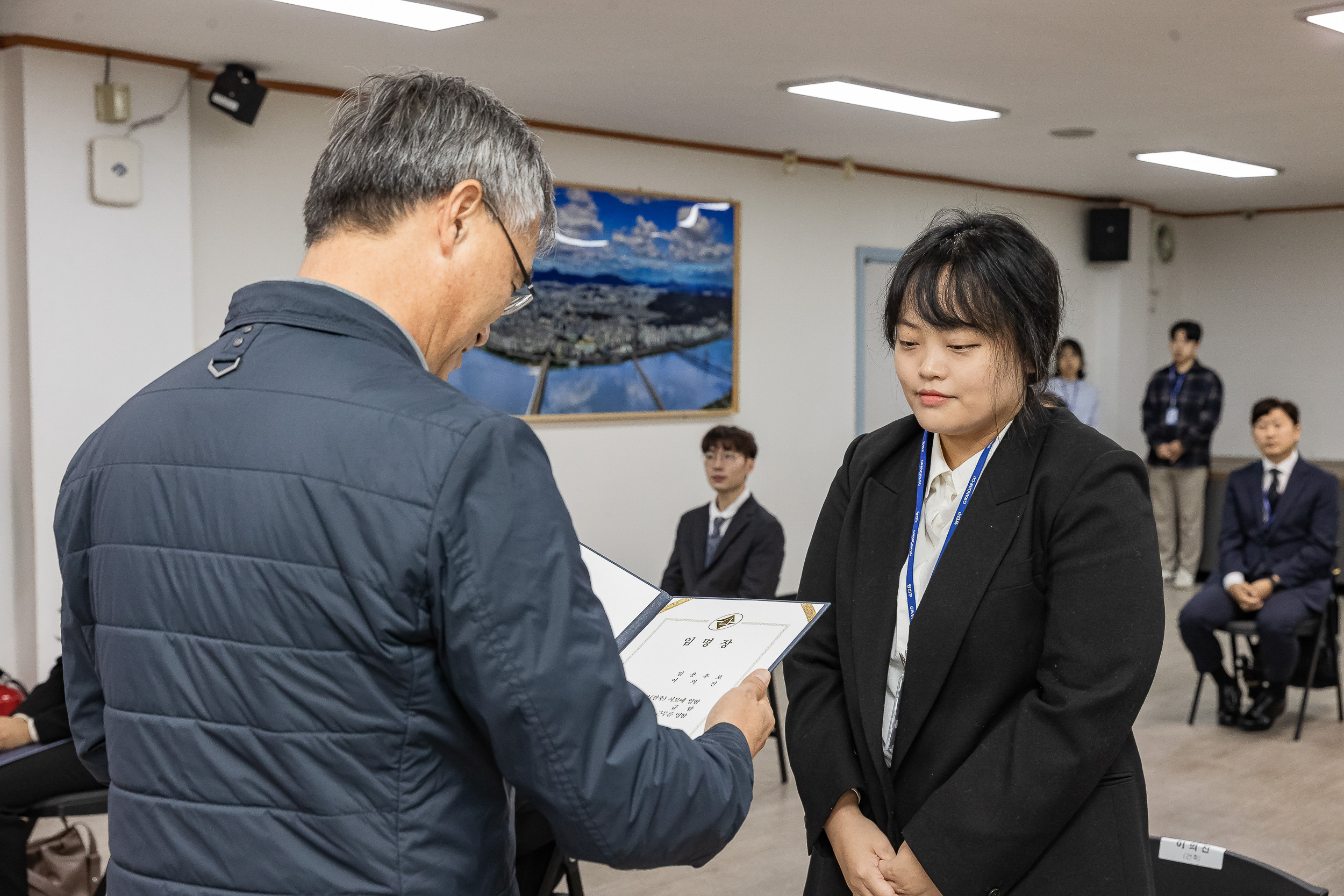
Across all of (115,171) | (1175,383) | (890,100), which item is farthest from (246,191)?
(1175,383)

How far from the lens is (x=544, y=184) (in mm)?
1271

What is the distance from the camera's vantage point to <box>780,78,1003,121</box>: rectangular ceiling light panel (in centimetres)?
553

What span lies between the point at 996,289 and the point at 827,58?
3720 millimetres

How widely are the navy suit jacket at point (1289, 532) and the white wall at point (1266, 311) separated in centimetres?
585

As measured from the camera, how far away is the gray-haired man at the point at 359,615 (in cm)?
102

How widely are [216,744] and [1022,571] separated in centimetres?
98

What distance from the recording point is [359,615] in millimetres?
1024

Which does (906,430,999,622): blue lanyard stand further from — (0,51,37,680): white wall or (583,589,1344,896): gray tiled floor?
(0,51,37,680): white wall

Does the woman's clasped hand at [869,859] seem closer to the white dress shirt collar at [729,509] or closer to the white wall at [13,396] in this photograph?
the white dress shirt collar at [729,509]

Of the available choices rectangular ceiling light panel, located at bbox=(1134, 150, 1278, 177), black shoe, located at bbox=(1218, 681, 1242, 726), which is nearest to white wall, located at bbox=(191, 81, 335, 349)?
black shoe, located at bbox=(1218, 681, 1242, 726)

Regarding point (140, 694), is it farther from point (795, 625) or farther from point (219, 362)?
point (795, 625)

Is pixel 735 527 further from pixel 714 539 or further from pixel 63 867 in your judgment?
pixel 63 867

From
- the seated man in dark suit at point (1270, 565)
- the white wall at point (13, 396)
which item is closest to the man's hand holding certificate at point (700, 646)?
the white wall at point (13, 396)

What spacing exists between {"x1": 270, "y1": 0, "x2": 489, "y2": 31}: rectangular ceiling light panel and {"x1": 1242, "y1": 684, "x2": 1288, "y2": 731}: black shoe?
14.5 ft
